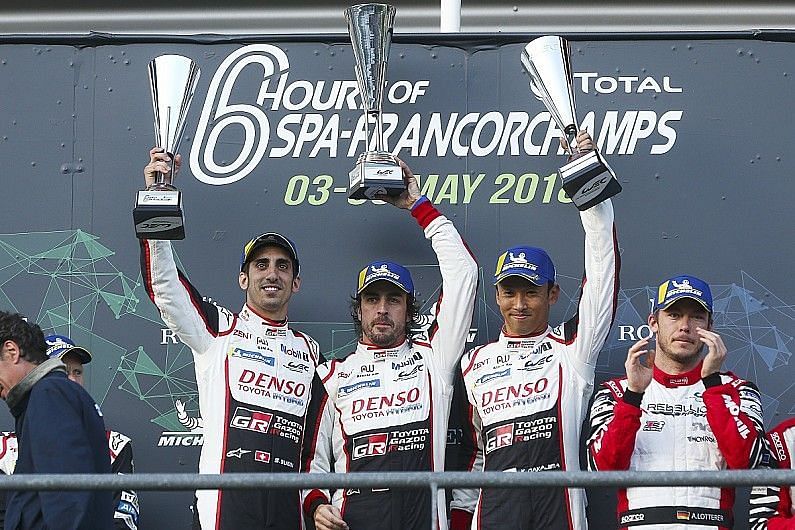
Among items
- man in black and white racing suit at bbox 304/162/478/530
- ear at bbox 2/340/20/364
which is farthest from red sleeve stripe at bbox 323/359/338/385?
ear at bbox 2/340/20/364

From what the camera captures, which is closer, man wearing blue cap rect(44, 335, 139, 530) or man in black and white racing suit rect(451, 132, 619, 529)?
man in black and white racing suit rect(451, 132, 619, 529)

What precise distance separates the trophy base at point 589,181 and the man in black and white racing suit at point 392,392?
500mm

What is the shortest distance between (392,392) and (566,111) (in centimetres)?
122

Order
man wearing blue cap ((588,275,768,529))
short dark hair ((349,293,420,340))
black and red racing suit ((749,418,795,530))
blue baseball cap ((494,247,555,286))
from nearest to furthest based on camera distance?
man wearing blue cap ((588,275,768,529)) < black and red racing suit ((749,418,795,530)) < blue baseball cap ((494,247,555,286)) < short dark hair ((349,293,420,340))

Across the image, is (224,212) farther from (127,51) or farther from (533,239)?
(533,239)

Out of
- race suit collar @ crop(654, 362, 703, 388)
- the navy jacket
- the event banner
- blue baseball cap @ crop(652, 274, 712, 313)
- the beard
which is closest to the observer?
the navy jacket

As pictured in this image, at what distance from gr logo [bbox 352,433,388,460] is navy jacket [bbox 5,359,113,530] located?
1.28 metres

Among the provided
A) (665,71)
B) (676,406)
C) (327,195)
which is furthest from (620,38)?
(676,406)

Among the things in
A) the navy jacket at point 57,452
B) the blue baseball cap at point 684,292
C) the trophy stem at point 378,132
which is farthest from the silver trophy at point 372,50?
the navy jacket at point 57,452

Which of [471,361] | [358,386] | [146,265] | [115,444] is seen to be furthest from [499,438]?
[115,444]

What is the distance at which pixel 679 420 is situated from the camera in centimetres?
525

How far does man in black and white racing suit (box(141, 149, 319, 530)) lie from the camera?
5.38 metres

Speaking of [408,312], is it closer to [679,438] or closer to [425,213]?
[425,213]

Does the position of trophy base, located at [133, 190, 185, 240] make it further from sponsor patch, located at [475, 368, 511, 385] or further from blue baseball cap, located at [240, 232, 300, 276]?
sponsor patch, located at [475, 368, 511, 385]
